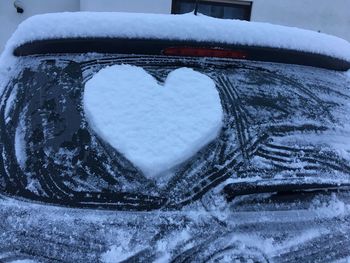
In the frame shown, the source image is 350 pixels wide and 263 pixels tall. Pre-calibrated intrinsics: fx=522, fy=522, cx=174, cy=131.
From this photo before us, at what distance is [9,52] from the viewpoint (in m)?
2.23

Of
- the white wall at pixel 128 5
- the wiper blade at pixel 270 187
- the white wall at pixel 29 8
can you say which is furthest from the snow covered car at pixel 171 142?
the white wall at pixel 29 8

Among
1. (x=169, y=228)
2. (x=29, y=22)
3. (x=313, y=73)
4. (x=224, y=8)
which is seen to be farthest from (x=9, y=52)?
(x=224, y=8)

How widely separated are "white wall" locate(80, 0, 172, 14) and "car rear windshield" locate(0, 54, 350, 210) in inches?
196

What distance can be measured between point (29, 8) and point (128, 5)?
4.67ft

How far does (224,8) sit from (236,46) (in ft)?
16.8

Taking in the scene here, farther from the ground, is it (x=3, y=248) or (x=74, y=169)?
(x=74, y=169)

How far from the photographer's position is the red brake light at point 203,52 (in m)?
2.18

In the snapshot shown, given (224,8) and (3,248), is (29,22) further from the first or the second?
(224,8)

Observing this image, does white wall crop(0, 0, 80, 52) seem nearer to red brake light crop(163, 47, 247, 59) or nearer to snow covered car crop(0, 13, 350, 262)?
snow covered car crop(0, 13, 350, 262)

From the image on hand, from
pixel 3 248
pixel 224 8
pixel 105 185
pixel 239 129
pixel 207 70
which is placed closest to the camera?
pixel 3 248

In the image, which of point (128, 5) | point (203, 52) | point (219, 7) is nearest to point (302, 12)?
point (219, 7)

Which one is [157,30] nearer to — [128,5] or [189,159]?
[189,159]

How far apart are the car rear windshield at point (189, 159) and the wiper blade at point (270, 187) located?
0.11 ft

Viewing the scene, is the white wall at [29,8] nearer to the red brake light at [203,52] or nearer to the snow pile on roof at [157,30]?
the snow pile on roof at [157,30]
